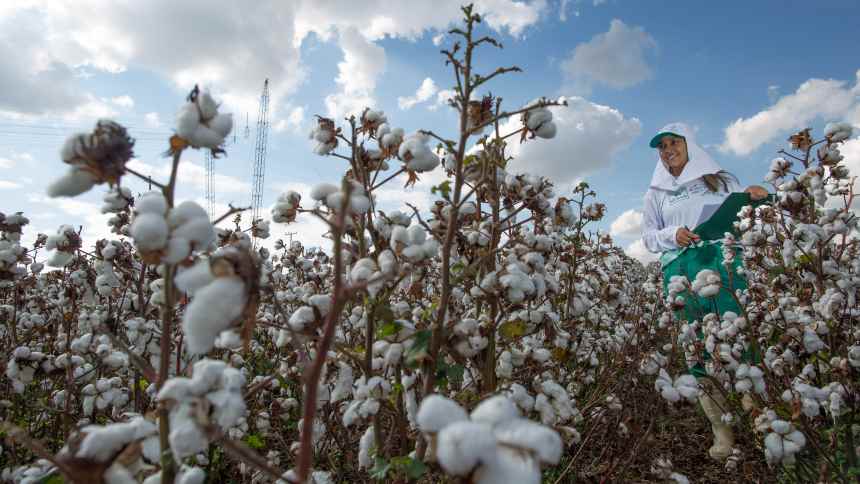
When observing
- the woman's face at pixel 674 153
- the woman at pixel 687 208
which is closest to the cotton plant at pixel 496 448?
the woman at pixel 687 208

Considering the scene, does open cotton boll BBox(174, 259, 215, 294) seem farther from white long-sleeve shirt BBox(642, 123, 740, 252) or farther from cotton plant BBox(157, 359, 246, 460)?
white long-sleeve shirt BBox(642, 123, 740, 252)

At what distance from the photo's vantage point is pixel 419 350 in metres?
1.85

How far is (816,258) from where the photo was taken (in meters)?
4.05

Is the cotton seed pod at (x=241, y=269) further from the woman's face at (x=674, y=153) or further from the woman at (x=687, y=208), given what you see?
the woman's face at (x=674, y=153)

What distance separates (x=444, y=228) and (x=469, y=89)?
0.72 m

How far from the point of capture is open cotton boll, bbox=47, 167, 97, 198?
1.25 m

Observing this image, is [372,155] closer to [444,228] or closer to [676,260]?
[444,228]

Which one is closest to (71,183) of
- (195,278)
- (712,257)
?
(195,278)

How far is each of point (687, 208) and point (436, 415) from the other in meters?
5.87

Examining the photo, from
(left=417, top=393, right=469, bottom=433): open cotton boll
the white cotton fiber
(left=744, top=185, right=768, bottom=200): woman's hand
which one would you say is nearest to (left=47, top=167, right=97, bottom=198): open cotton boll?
the white cotton fiber

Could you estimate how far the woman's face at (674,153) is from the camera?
20.4ft

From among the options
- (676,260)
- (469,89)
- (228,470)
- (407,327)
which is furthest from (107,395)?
(676,260)

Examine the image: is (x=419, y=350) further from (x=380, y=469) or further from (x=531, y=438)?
(x=531, y=438)

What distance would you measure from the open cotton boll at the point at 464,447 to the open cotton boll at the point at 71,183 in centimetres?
110
